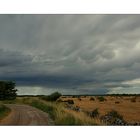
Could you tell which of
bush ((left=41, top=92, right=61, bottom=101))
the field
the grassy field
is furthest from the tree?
the field

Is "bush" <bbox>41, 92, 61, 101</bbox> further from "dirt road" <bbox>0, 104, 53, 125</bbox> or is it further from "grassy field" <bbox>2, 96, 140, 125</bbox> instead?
"dirt road" <bbox>0, 104, 53, 125</bbox>

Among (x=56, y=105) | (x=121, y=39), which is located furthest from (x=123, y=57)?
(x=56, y=105)

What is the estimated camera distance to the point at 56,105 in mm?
12570

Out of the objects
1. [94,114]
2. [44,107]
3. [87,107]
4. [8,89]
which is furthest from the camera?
[44,107]

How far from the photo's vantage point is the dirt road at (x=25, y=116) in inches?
478

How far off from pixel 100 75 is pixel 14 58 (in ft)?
7.06

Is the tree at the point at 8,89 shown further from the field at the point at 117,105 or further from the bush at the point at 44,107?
the field at the point at 117,105

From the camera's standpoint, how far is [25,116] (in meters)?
12.4

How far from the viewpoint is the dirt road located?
12.1 m

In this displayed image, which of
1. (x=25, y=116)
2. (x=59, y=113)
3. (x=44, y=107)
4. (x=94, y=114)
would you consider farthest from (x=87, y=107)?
(x=25, y=116)

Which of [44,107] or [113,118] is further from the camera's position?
[44,107]

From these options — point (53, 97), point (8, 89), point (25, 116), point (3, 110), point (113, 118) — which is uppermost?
point (8, 89)

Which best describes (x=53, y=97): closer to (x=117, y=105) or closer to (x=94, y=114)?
(x=94, y=114)
